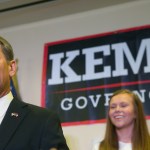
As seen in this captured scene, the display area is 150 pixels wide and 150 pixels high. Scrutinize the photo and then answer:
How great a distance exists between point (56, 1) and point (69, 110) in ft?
3.31

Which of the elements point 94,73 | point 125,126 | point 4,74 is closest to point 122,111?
point 125,126

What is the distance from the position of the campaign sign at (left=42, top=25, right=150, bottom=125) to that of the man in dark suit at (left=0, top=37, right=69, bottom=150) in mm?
1710

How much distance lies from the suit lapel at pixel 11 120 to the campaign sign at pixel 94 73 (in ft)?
5.65

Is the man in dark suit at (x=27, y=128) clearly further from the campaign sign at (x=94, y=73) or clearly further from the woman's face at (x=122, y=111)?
the campaign sign at (x=94, y=73)

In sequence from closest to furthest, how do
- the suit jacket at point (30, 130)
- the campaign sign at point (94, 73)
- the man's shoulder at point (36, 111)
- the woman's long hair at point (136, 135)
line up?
the suit jacket at point (30, 130) → the man's shoulder at point (36, 111) → the woman's long hair at point (136, 135) → the campaign sign at point (94, 73)

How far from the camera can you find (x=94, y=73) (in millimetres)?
3053

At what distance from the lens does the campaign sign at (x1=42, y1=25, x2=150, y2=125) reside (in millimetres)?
2904

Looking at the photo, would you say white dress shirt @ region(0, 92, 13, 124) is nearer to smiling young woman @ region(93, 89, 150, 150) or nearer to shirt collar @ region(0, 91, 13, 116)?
shirt collar @ region(0, 91, 13, 116)

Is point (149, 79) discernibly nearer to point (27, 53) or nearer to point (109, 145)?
point (109, 145)

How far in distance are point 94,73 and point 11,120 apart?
193cm

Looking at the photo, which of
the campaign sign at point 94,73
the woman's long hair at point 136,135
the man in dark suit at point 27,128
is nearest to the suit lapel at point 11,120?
the man in dark suit at point 27,128

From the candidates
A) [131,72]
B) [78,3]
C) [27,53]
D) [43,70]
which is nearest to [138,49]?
[131,72]

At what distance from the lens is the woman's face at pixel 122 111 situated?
93.3 inches

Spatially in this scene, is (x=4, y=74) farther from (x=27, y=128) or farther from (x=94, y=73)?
(x=94, y=73)
